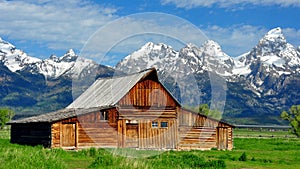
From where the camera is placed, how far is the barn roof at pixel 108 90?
58812 mm

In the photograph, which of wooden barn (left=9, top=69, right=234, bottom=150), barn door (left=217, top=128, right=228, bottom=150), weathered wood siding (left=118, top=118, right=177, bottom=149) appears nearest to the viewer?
wooden barn (left=9, top=69, right=234, bottom=150)

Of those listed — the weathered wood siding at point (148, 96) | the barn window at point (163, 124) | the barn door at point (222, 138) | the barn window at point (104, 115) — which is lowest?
the barn door at point (222, 138)

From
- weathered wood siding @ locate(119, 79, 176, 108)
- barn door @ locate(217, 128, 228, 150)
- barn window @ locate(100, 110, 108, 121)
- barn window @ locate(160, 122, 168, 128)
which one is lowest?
barn door @ locate(217, 128, 228, 150)

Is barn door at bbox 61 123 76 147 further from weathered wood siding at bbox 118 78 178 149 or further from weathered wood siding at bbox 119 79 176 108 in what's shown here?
weathered wood siding at bbox 119 79 176 108

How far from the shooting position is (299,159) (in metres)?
45.4

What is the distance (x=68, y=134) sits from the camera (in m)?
54.5

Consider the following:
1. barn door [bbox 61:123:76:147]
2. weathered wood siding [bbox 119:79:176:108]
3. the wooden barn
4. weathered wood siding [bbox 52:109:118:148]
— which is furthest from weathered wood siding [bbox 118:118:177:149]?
barn door [bbox 61:123:76:147]

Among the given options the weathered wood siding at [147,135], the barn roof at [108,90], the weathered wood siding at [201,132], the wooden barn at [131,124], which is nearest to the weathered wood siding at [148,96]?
the wooden barn at [131,124]

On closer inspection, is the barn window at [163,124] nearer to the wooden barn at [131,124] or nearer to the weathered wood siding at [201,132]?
the wooden barn at [131,124]

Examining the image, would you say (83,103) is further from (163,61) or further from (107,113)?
(163,61)

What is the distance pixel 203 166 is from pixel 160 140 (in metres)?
24.8

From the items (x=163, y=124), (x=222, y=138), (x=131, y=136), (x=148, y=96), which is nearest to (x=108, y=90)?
(x=148, y=96)

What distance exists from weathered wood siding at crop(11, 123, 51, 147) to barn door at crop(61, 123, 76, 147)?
1.50m

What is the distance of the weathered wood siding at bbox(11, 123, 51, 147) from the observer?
5502 centimetres
